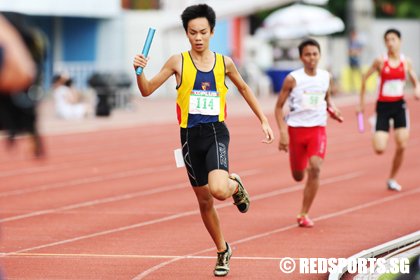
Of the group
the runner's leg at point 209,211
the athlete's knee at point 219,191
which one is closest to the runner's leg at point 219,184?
the athlete's knee at point 219,191

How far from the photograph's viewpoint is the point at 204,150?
228 inches

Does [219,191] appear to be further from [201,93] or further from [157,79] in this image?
[157,79]

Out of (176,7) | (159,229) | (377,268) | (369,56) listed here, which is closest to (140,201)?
(159,229)

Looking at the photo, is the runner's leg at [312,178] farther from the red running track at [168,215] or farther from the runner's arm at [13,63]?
the runner's arm at [13,63]

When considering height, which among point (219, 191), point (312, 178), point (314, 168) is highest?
point (219, 191)

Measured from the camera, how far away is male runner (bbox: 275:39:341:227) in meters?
7.91

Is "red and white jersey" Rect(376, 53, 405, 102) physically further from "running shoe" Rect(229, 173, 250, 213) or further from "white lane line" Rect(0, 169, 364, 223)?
"running shoe" Rect(229, 173, 250, 213)

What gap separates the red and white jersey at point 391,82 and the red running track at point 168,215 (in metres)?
1.34

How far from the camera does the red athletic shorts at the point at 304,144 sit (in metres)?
7.94

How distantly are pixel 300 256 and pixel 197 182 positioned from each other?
4.42 feet

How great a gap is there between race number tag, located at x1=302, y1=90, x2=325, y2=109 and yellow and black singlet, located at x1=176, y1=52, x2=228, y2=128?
7.62ft

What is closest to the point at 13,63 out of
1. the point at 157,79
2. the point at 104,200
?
the point at 157,79

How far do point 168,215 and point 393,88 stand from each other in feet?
11.9

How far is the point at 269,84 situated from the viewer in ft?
112
